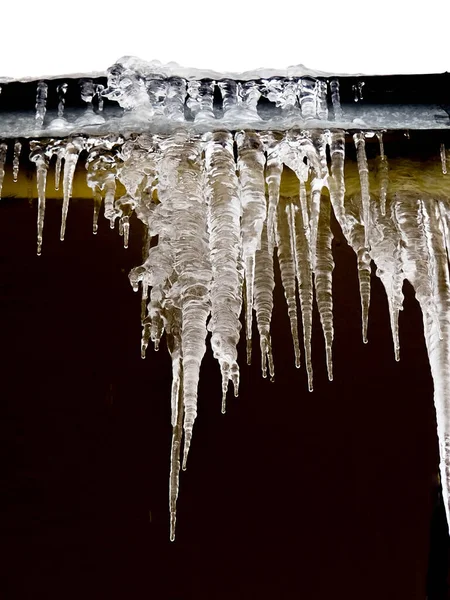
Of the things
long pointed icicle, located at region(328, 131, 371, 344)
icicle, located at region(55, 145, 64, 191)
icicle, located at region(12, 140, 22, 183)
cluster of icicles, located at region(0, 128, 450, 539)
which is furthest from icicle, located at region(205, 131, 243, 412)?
icicle, located at region(12, 140, 22, 183)

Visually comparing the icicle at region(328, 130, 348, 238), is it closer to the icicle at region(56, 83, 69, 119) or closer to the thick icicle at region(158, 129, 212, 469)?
the thick icicle at region(158, 129, 212, 469)

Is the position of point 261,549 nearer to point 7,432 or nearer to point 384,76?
point 7,432

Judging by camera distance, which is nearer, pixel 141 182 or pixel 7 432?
pixel 141 182

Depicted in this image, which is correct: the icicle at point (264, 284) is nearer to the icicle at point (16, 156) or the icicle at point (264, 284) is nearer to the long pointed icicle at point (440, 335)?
the long pointed icicle at point (440, 335)

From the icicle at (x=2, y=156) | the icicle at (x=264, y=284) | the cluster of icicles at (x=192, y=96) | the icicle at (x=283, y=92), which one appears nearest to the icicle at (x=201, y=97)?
the cluster of icicles at (x=192, y=96)

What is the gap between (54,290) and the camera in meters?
2.26

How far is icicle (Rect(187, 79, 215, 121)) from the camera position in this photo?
1.82 meters

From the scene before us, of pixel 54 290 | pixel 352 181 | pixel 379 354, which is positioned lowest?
pixel 379 354

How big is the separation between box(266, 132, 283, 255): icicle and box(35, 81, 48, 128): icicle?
22.4 inches

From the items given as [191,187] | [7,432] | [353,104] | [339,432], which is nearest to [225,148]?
[191,187]

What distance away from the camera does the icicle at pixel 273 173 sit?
1793mm

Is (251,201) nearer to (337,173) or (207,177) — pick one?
(207,177)

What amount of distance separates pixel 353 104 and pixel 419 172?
0.25m

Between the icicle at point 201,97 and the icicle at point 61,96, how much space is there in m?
0.31
